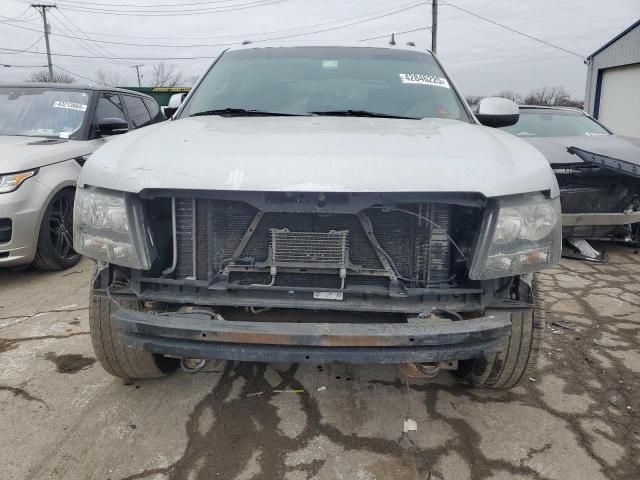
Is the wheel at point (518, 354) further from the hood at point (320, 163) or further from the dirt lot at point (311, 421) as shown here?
the hood at point (320, 163)

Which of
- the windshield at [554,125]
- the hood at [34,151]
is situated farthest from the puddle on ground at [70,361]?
the windshield at [554,125]

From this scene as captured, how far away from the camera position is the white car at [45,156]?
416cm

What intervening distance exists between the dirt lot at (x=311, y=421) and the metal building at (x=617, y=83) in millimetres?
14083

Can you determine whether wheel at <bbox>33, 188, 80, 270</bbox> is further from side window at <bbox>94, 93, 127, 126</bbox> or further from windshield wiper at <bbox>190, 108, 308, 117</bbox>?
windshield wiper at <bbox>190, 108, 308, 117</bbox>

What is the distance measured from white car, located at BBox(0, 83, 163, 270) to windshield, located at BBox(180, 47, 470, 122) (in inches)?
80.7

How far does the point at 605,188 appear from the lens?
16.4 feet

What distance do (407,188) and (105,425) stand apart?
6.11 ft

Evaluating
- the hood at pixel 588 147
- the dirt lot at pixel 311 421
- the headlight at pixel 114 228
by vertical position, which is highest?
the headlight at pixel 114 228

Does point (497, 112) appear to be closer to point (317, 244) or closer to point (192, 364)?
point (317, 244)

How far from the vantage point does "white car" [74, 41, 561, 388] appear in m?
1.87

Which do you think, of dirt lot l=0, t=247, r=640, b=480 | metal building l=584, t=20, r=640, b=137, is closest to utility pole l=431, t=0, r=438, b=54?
metal building l=584, t=20, r=640, b=137

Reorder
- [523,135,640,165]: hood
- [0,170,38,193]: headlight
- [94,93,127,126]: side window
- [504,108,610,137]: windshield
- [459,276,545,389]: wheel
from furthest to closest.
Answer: [504,108,610,137]: windshield → [94,93,127,126]: side window → [523,135,640,165]: hood → [0,170,38,193]: headlight → [459,276,545,389]: wheel

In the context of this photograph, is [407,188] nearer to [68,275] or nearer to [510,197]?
[510,197]

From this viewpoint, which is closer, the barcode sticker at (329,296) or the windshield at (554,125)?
the barcode sticker at (329,296)
